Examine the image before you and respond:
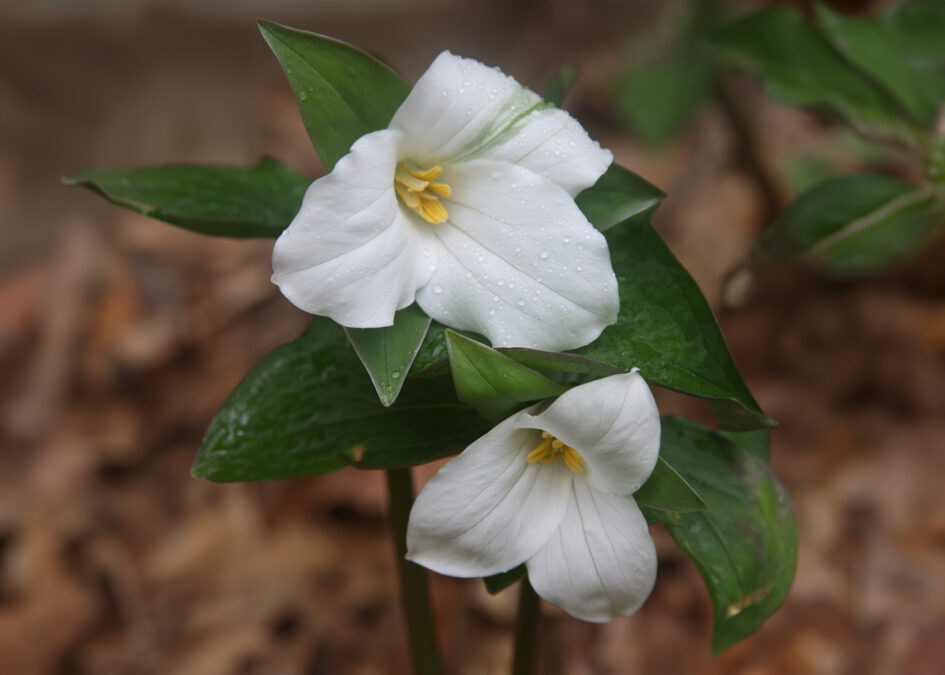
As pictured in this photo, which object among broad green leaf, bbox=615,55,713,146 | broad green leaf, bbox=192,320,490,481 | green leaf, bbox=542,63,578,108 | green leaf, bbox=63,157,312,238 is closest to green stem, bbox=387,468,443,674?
broad green leaf, bbox=192,320,490,481

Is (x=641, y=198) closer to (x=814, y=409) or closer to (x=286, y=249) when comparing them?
(x=286, y=249)

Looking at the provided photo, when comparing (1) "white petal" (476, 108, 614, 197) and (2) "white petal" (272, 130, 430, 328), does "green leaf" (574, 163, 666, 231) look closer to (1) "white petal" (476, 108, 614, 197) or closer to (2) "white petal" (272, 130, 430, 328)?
(1) "white petal" (476, 108, 614, 197)

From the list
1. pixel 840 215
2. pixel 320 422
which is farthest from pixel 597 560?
pixel 840 215

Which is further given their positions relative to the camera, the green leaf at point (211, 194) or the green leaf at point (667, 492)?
the green leaf at point (211, 194)

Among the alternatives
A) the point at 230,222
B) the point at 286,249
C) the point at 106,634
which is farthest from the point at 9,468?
the point at 286,249

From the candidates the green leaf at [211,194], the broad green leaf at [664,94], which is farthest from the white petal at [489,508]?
the broad green leaf at [664,94]

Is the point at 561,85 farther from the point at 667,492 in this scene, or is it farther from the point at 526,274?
the point at 667,492

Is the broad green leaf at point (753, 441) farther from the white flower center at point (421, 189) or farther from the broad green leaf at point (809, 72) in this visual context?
the broad green leaf at point (809, 72)
